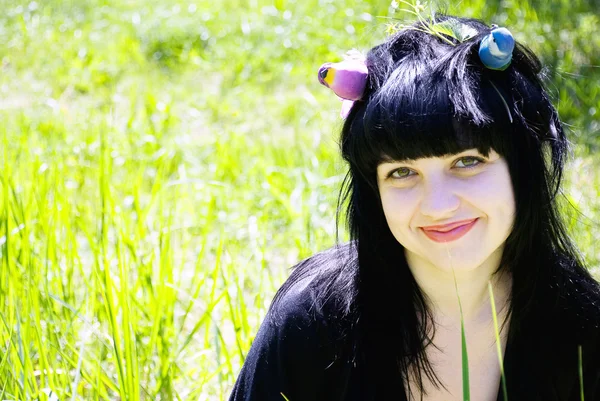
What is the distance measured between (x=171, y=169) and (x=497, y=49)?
2277mm

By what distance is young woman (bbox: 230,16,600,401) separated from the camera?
154 cm

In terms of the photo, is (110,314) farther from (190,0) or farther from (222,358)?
(190,0)

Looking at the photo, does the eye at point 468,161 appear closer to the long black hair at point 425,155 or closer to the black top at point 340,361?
the long black hair at point 425,155

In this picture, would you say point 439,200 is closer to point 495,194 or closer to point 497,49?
point 495,194

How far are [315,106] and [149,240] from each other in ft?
4.91

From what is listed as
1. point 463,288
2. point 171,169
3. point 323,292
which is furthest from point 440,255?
point 171,169

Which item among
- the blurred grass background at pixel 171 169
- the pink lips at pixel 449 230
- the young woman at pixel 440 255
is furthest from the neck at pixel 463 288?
the blurred grass background at pixel 171 169

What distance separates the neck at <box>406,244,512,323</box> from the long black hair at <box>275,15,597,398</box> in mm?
19

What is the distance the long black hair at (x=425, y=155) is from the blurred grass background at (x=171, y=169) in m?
0.41

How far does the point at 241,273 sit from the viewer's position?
2.65 m

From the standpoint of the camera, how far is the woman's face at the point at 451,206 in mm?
1538

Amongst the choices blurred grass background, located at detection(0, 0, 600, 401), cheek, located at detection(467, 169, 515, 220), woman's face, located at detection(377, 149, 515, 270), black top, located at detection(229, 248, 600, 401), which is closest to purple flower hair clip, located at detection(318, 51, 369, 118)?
woman's face, located at detection(377, 149, 515, 270)

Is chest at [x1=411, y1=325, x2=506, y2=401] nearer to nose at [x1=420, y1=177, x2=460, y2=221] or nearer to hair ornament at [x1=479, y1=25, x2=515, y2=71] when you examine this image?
nose at [x1=420, y1=177, x2=460, y2=221]

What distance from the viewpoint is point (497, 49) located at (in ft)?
4.95
